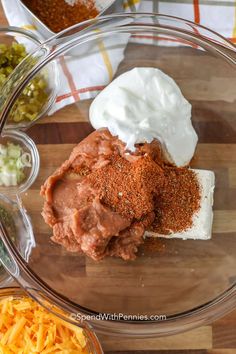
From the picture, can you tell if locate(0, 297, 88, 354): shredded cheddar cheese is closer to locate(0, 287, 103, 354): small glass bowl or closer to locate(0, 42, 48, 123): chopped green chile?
locate(0, 287, 103, 354): small glass bowl

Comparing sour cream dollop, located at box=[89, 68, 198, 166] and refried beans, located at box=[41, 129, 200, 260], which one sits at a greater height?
sour cream dollop, located at box=[89, 68, 198, 166]

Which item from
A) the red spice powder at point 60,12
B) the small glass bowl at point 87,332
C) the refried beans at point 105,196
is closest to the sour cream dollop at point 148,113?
the refried beans at point 105,196

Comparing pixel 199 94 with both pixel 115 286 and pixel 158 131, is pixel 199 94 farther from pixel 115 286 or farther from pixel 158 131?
pixel 115 286

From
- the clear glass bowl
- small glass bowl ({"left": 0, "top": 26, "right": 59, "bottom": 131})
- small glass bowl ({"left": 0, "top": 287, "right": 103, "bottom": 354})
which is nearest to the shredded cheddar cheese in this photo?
small glass bowl ({"left": 0, "top": 287, "right": 103, "bottom": 354})

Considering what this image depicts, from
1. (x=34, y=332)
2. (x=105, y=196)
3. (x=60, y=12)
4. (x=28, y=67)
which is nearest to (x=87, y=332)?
(x=34, y=332)

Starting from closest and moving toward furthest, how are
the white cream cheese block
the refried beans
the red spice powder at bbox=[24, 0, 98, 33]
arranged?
the refried beans
the white cream cheese block
the red spice powder at bbox=[24, 0, 98, 33]

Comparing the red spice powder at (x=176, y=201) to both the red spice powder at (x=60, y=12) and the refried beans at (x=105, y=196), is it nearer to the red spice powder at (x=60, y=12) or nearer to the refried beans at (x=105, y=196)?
the refried beans at (x=105, y=196)
